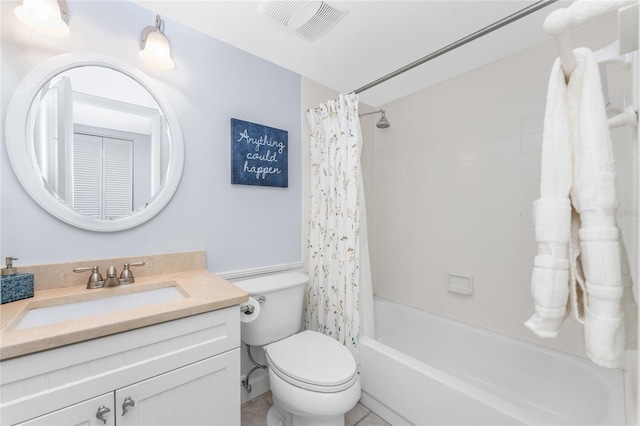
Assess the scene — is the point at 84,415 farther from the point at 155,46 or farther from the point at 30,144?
the point at 155,46

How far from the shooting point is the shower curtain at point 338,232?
159 cm

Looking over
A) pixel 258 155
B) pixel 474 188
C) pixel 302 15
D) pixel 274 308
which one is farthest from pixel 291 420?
pixel 302 15

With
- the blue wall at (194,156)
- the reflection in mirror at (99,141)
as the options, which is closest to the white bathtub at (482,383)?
the blue wall at (194,156)

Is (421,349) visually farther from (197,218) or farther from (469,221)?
(197,218)

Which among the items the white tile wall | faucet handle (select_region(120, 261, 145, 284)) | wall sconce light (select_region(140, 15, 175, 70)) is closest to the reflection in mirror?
wall sconce light (select_region(140, 15, 175, 70))

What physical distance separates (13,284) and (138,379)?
0.61 metres

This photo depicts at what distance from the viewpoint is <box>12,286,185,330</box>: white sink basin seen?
91 centimetres

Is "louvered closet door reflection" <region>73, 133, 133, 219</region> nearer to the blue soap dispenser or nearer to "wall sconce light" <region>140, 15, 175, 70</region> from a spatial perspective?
the blue soap dispenser

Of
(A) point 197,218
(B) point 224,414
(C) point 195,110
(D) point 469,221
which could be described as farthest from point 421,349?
(C) point 195,110

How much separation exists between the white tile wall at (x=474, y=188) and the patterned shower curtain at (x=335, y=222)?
31.9 inches

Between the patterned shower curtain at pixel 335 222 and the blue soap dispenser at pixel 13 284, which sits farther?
the patterned shower curtain at pixel 335 222

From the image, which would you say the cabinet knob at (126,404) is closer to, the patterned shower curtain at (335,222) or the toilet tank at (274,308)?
the toilet tank at (274,308)

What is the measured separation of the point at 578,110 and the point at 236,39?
5.60ft

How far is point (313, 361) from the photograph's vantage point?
131 cm
